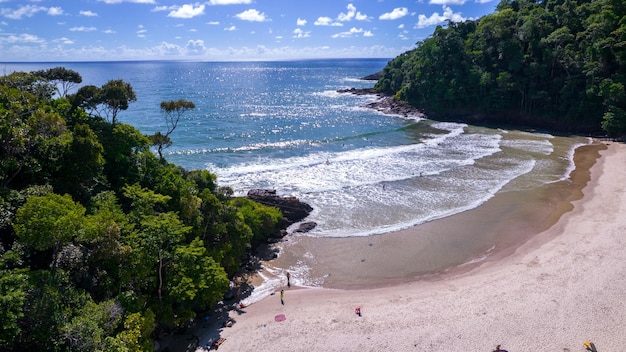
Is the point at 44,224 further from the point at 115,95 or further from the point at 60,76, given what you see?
the point at 60,76

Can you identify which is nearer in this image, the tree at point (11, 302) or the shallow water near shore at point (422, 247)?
the tree at point (11, 302)

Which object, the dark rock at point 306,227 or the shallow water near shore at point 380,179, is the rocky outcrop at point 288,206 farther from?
the dark rock at point 306,227

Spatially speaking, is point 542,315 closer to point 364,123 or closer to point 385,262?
point 385,262

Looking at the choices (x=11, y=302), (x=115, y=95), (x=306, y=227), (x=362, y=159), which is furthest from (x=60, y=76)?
(x=362, y=159)

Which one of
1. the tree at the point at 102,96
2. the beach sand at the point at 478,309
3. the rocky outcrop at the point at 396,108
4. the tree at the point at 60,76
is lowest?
the beach sand at the point at 478,309

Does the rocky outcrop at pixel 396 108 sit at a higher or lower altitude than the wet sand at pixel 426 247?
higher

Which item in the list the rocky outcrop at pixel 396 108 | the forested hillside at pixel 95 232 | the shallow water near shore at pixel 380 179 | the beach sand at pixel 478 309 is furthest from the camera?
the rocky outcrop at pixel 396 108

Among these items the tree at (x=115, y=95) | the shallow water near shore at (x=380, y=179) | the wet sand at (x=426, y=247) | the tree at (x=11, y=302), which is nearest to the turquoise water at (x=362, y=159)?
the shallow water near shore at (x=380, y=179)

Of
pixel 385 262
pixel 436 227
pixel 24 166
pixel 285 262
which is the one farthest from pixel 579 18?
pixel 24 166
